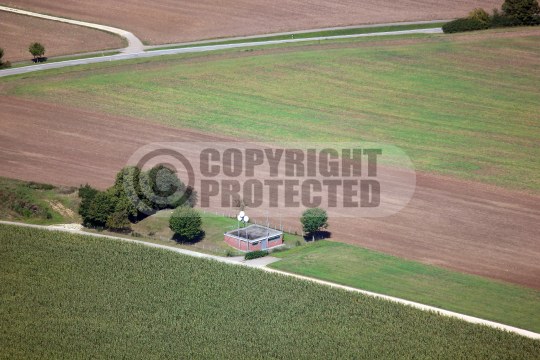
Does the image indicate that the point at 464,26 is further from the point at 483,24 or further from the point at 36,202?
the point at 36,202

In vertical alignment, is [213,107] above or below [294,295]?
above

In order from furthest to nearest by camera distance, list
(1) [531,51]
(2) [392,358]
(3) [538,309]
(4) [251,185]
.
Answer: (1) [531,51], (4) [251,185], (3) [538,309], (2) [392,358]

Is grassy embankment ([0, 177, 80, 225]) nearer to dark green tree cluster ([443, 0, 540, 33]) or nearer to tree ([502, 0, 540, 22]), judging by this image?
dark green tree cluster ([443, 0, 540, 33])

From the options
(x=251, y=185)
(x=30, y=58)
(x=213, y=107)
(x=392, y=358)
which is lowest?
(x=392, y=358)

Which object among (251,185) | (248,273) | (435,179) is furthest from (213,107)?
(248,273)

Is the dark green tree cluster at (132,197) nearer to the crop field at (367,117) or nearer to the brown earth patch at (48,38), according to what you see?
the crop field at (367,117)

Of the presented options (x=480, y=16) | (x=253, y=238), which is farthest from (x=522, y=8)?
(x=253, y=238)

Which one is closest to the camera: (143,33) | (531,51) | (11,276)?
(11,276)

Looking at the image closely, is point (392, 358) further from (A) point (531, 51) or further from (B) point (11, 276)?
(A) point (531, 51)
